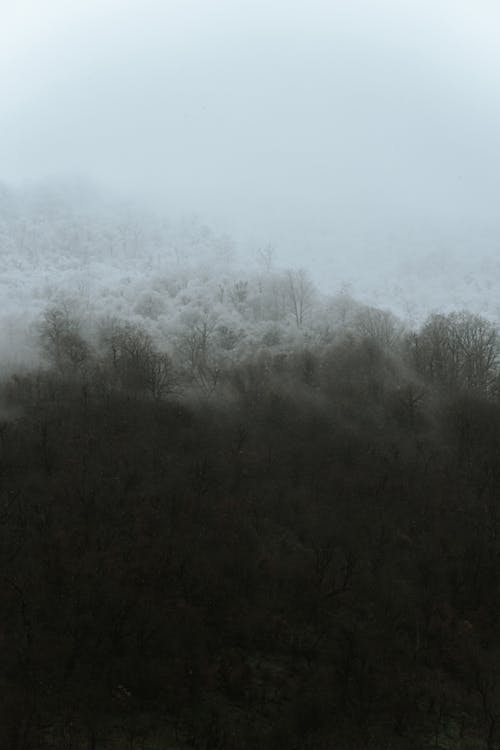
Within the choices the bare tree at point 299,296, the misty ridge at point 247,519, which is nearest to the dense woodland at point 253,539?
the misty ridge at point 247,519

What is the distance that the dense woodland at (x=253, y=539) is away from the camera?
Answer: 2875 cm

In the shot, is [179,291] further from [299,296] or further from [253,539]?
[253,539]

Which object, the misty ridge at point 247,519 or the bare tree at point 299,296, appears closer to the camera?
the misty ridge at point 247,519

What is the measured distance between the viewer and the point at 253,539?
4316 centimetres

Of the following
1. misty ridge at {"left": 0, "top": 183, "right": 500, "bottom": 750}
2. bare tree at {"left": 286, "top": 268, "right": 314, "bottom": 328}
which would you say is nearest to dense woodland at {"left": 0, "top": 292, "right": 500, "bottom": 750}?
misty ridge at {"left": 0, "top": 183, "right": 500, "bottom": 750}

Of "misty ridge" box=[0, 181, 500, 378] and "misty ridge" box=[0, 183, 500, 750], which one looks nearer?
"misty ridge" box=[0, 183, 500, 750]

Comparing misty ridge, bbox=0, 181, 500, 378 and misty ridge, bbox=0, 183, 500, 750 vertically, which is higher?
misty ridge, bbox=0, 181, 500, 378

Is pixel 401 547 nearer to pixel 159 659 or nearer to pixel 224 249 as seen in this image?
pixel 159 659

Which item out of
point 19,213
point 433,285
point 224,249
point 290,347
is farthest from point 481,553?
point 19,213

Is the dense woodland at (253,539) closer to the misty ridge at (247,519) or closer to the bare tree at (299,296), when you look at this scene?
the misty ridge at (247,519)

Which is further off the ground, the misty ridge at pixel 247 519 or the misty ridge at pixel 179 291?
the misty ridge at pixel 179 291

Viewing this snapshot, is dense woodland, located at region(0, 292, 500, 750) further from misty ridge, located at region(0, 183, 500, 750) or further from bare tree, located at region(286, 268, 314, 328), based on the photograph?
bare tree, located at region(286, 268, 314, 328)

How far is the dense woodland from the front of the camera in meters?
28.8

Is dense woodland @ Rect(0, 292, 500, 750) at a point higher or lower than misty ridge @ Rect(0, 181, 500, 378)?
lower
